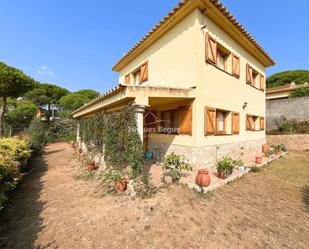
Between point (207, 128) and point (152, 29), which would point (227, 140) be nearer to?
point (207, 128)

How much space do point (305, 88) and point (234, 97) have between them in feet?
44.8

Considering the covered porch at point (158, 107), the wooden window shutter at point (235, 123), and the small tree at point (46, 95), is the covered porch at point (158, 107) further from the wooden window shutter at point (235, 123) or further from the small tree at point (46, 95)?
the small tree at point (46, 95)

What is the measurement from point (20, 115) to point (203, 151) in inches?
947

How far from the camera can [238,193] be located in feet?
16.6

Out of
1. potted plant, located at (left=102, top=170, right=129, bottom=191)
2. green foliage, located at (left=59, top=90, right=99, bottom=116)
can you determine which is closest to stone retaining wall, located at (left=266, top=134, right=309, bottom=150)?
potted plant, located at (left=102, top=170, right=129, bottom=191)

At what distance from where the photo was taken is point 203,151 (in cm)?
697

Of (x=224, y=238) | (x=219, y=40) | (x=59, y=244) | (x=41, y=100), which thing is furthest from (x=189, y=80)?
(x=41, y=100)

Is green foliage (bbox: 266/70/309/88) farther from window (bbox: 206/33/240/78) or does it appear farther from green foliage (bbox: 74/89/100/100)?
green foliage (bbox: 74/89/100/100)

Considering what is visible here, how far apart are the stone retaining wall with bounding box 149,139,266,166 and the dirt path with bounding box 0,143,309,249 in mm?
1593

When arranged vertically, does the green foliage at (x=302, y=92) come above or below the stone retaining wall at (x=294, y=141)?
above

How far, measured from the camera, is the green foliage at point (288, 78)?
2803cm

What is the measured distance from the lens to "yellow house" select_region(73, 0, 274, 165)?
657 centimetres

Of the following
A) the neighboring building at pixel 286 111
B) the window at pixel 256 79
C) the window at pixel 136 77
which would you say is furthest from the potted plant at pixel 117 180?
the neighboring building at pixel 286 111

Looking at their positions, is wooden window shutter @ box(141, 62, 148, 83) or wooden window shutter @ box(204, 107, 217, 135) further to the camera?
wooden window shutter @ box(141, 62, 148, 83)
